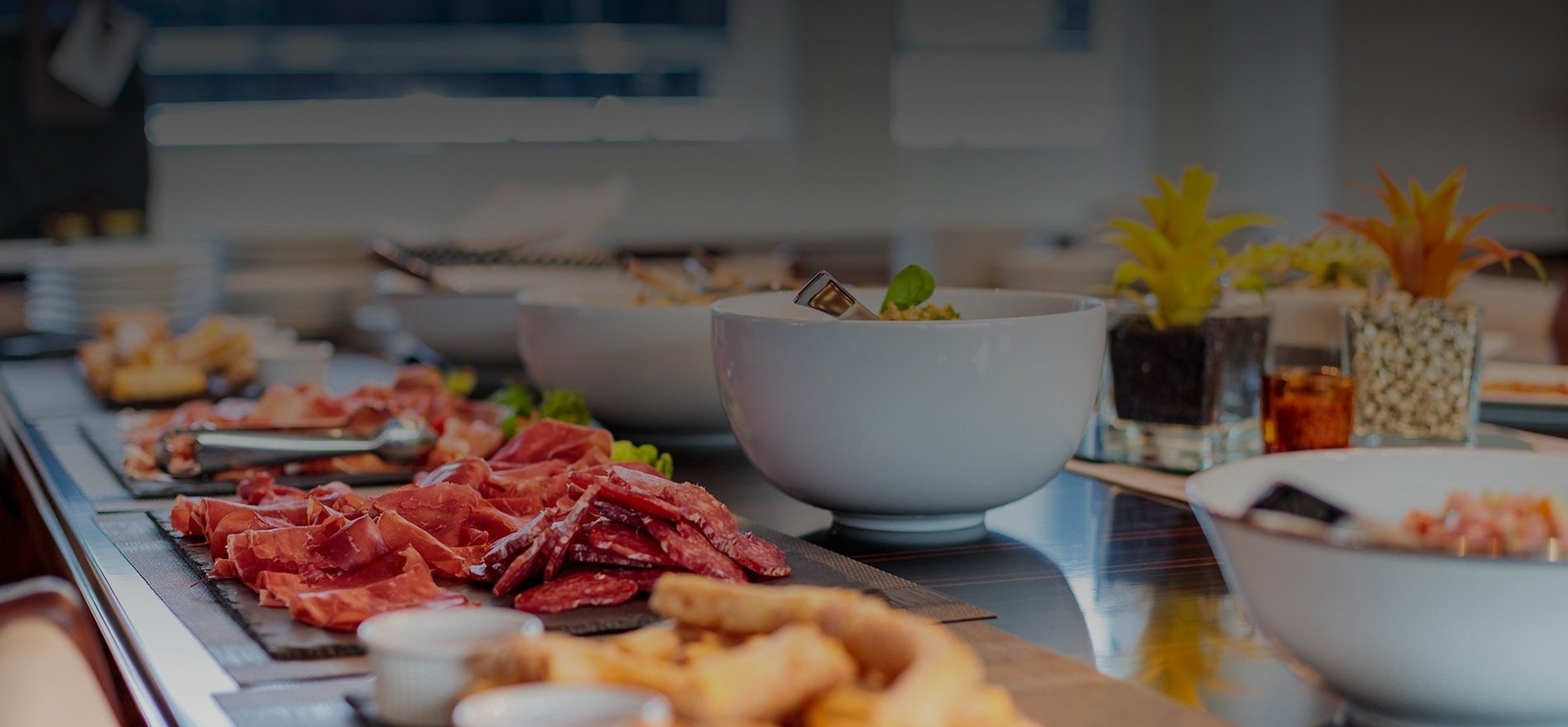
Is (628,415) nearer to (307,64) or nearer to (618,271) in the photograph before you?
(618,271)

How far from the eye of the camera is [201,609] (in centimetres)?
98

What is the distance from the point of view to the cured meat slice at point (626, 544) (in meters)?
0.99

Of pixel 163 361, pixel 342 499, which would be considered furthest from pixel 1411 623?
pixel 163 361

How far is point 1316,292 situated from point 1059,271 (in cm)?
161

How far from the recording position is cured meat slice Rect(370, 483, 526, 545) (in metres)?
1.09

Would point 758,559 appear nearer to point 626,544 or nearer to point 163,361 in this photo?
point 626,544

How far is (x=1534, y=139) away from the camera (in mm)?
7008

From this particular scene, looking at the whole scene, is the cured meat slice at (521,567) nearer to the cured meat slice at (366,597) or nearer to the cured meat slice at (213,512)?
the cured meat slice at (366,597)

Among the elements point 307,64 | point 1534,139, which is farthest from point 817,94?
point 1534,139

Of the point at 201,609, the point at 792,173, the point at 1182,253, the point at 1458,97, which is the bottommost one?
the point at 201,609

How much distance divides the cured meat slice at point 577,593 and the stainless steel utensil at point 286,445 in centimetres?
55

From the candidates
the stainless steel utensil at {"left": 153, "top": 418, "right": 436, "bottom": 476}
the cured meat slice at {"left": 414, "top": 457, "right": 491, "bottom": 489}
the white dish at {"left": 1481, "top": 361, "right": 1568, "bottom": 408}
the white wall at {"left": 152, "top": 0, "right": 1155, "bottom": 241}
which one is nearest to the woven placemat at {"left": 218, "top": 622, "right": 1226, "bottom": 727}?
the cured meat slice at {"left": 414, "top": 457, "right": 491, "bottom": 489}

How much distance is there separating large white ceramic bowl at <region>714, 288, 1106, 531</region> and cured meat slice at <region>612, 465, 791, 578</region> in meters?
0.14

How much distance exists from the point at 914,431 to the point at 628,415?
23.1 inches
